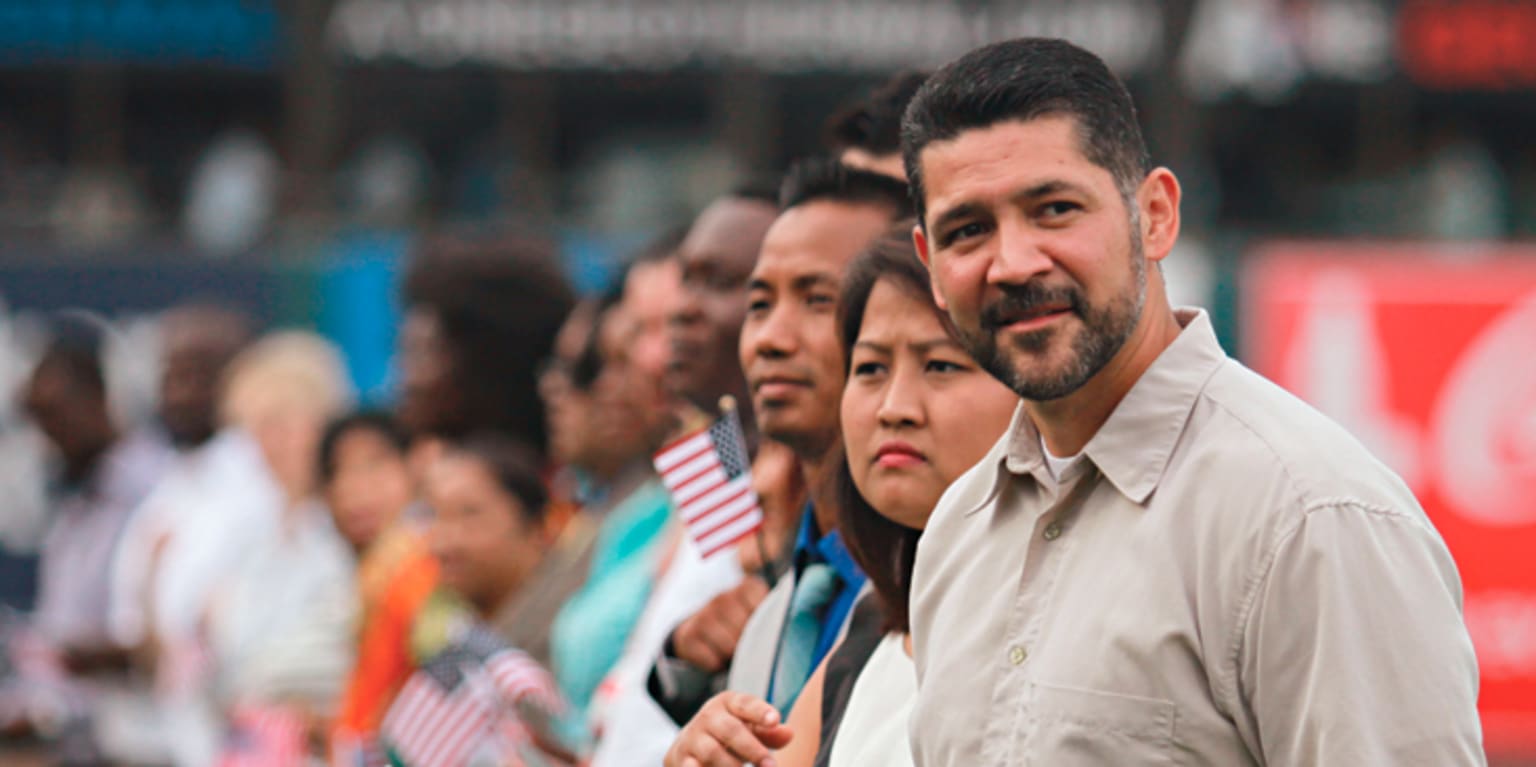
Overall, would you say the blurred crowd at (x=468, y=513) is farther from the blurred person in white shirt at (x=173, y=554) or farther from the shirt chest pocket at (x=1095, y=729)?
the shirt chest pocket at (x=1095, y=729)

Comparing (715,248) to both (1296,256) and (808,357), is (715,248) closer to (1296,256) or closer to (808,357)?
(808,357)

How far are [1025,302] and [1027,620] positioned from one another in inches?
13.0

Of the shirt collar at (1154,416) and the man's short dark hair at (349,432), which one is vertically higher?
the shirt collar at (1154,416)

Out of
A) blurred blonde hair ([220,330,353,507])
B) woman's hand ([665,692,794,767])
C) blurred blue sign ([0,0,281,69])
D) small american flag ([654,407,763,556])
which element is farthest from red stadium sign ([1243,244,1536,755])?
woman's hand ([665,692,794,767])

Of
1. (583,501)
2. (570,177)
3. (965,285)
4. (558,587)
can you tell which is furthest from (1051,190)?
(570,177)

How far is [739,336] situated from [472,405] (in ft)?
9.73

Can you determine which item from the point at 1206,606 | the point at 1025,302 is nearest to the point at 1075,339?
the point at 1025,302

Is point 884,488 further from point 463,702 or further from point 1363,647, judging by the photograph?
point 463,702

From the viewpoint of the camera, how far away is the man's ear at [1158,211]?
230 cm

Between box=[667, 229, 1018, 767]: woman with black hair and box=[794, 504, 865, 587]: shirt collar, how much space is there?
139 mm

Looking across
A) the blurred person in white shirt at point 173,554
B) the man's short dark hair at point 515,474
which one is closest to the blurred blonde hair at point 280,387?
the blurred person in white shirt at point 173,554

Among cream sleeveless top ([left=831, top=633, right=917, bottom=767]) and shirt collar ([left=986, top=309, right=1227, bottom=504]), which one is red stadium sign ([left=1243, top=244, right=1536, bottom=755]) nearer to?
cream sleeveless top ([left=831, top=633, right=917, bottom=767])

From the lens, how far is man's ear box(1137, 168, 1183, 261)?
2.30 m

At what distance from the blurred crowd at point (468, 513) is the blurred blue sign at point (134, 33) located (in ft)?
20.6
